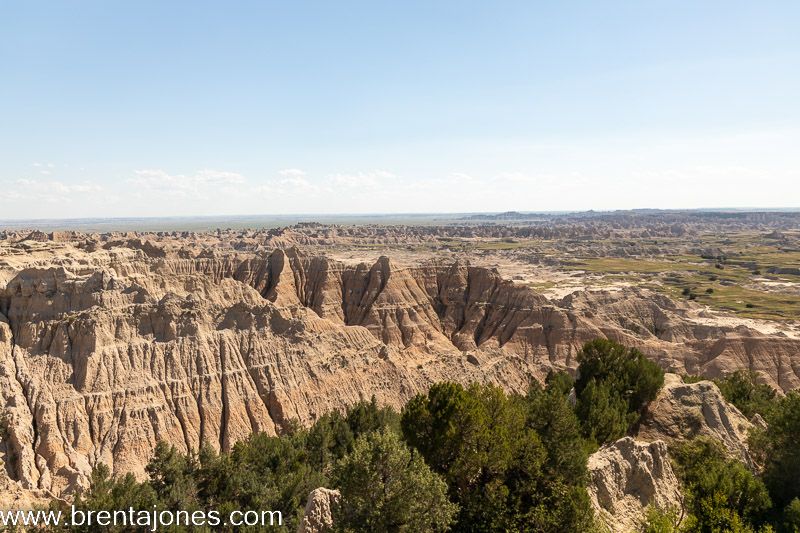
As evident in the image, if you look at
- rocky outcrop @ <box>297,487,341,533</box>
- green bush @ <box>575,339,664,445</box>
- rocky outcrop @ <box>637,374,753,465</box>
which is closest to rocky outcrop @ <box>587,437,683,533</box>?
green bush @ <box>575,339,664,445</box>

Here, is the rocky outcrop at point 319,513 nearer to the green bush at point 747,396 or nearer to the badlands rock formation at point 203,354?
the badlands rock formation at point 203,354

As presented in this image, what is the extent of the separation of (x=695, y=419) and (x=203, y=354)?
36.6m

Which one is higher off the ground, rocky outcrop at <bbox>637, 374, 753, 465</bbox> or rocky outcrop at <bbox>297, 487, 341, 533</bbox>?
rocky outcrop at <bbox>297, 487, 341, 533</bbox>

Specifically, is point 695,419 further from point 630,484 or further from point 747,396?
point 747,396

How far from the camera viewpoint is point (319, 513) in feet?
60.2

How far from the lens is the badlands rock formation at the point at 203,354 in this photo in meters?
36.9

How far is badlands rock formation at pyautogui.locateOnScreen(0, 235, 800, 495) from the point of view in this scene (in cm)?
3691

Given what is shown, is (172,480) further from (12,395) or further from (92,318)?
(92,318)

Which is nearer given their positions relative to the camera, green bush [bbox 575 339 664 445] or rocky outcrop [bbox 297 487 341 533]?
rocky outcrop [bbox 297 487 341 533]

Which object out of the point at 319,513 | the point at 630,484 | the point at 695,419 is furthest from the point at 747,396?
the point at 319,513

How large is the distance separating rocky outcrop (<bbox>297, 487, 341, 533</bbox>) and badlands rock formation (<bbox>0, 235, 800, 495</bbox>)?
72.5 ft

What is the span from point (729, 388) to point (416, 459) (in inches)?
1585

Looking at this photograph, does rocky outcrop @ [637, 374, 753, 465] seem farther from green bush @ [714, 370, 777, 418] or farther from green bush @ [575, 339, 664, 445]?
green bush @ [714, 370, 777, 418]

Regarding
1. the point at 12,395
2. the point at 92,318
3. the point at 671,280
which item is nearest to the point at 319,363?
the point at 92,318
